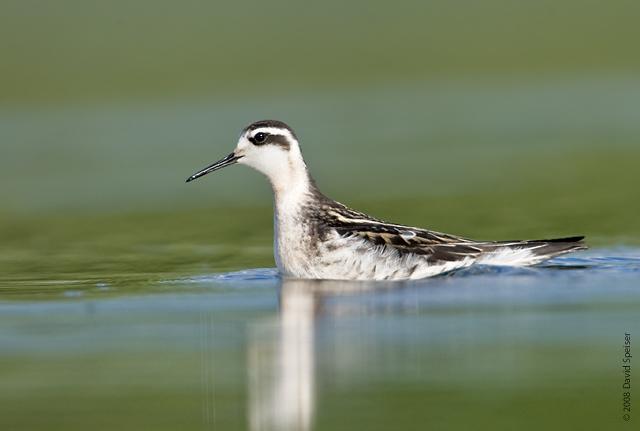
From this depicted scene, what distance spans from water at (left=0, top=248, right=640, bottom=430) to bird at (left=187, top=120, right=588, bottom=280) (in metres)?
0.21

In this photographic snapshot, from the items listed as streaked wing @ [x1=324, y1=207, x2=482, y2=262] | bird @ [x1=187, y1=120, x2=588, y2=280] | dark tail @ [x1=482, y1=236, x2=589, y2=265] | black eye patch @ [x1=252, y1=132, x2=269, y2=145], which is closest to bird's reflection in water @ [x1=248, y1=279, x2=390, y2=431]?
bird @ [x1=187, y1=120, x2=588, y2=280]

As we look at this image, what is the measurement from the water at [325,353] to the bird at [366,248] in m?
0.21

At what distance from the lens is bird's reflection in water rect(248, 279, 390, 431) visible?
7781 millimetres

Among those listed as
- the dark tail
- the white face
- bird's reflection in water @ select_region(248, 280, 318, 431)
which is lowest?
bird's reflection in water @ select_region(248, 280, 318, 431)

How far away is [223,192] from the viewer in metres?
19.9

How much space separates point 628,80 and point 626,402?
75.4 ft

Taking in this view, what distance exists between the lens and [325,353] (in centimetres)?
907

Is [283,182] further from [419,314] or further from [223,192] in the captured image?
[223,192]

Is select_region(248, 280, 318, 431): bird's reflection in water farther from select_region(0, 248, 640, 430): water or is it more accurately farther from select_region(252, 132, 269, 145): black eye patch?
select_region(252, 132, 269, 145): black eye patch

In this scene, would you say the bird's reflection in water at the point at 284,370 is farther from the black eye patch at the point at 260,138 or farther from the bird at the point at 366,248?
the black eye patch at the point at 260,138

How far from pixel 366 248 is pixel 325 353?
133 inches

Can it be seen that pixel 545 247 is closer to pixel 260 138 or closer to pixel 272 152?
pixel 272 152

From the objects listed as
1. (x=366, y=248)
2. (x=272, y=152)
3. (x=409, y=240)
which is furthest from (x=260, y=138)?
(x=409, y=240)

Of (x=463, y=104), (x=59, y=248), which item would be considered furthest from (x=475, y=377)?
(x=463, y=104)
